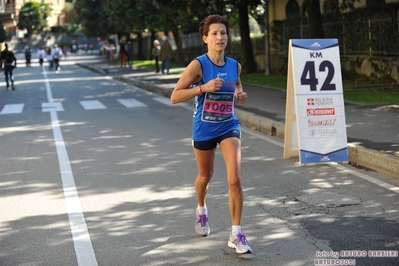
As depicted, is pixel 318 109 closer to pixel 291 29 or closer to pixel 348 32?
pixel 348 32

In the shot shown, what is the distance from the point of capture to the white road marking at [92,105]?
68.7ft

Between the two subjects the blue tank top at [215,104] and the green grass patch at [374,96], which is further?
the green grass patch at [374,96]

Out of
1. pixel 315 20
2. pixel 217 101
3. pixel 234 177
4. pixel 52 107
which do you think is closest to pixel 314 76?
pixel 217 101

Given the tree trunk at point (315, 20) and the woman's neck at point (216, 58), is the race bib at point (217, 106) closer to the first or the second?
the woman's neck at point (216, 58)

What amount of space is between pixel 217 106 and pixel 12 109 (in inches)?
624

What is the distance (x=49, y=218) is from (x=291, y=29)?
1057 inches

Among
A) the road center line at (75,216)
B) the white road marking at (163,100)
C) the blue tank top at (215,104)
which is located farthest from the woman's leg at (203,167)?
the white road marking at (163,100)

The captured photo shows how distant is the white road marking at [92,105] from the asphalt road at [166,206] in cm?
636

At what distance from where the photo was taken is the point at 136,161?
11273 millimetres

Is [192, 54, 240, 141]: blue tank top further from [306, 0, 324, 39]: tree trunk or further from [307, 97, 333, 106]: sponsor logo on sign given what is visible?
[306, 0, 324, 39]: tree trunk

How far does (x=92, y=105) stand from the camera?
2170cm

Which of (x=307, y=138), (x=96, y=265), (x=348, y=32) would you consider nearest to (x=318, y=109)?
(x=307, y=138)

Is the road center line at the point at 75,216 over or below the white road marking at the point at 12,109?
below

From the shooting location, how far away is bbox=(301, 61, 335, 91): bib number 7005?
10.9m
